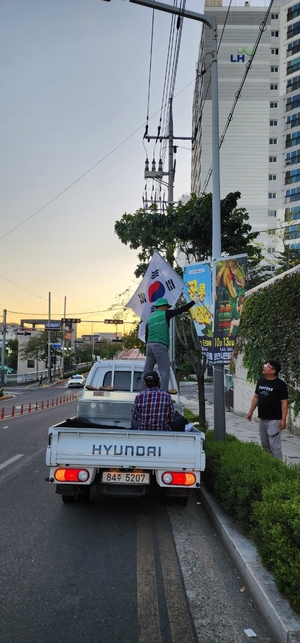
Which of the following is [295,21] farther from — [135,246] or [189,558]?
[189,558]

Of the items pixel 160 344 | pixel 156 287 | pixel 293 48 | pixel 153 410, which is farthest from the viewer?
pixel 293 48

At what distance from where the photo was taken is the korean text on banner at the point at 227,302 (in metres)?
7.61

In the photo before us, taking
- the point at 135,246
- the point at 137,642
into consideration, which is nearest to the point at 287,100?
the point at 135,246

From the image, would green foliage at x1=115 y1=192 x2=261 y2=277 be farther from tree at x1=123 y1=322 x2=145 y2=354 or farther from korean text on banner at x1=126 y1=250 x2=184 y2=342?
tree at x1=123 y1=322 x2=145 y2=354

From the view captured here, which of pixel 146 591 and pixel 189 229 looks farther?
pixel 189 229

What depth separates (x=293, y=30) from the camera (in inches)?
2704

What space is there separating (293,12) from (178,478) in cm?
7905

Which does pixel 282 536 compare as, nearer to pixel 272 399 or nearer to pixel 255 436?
pixel 272 399

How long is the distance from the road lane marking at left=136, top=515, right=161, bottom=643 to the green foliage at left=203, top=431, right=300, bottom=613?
3.04ft

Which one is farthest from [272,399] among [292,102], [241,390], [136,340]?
[292,102]

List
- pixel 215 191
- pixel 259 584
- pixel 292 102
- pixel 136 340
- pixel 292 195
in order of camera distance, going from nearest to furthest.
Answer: pixel 259 584 → pixel 215 191 → pixel 136 340 → pixel 292 195 → pixel 292 102

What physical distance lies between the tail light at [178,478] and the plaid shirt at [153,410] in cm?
77

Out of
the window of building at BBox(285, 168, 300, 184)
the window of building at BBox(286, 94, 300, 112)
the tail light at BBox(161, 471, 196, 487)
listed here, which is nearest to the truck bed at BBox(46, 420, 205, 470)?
the tail light at BBox(161, 471, 196, 487)

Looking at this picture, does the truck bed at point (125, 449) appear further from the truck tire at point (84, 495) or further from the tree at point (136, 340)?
the tree at point (136, 340)
